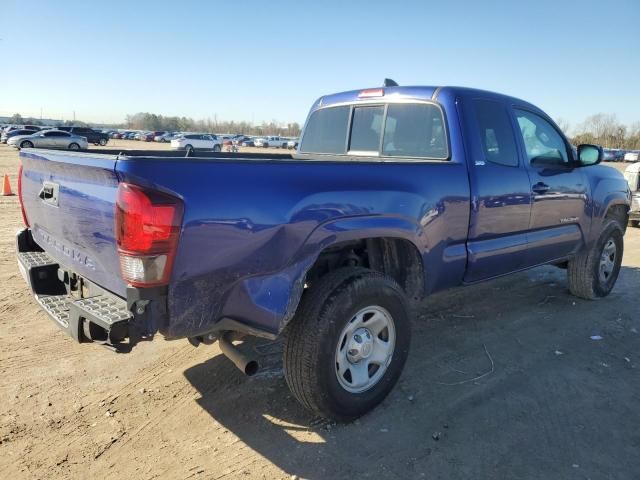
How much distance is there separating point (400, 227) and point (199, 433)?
1.75 m

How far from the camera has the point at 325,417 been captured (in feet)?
9.70

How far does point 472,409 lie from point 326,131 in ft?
9.55

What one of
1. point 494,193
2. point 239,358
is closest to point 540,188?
point 494,193

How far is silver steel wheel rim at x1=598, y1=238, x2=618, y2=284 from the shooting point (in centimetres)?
561

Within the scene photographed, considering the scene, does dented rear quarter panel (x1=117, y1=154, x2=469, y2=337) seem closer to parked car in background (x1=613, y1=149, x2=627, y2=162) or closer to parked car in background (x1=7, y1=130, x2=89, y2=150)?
parked car in background (x1=7, y1=130, x2=89, y2=150)

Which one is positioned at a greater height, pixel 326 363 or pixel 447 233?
pixel 447 233

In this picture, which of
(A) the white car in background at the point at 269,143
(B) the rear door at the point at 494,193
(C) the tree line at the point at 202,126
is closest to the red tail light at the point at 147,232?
(B) the rear door at the point at 494,193

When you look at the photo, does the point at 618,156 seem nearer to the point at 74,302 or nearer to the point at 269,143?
the point at 269,143

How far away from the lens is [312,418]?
10.2 feet

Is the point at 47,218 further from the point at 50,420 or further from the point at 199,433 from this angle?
the point at 199,433

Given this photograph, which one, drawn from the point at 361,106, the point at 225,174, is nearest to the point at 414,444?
the point at 225,174

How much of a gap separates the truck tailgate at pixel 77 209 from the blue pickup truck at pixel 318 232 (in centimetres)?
1

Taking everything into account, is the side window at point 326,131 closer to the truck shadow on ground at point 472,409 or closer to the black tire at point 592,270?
the truck shadow on ground at point 472,409

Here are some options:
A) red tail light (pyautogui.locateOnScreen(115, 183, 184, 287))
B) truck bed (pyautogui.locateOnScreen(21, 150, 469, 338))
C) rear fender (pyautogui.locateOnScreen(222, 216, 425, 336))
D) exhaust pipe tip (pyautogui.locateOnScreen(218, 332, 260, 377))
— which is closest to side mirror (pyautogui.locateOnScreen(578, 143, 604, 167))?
truck bed (pyautogui.locateOnScreen(21, 150, 469, 338))
